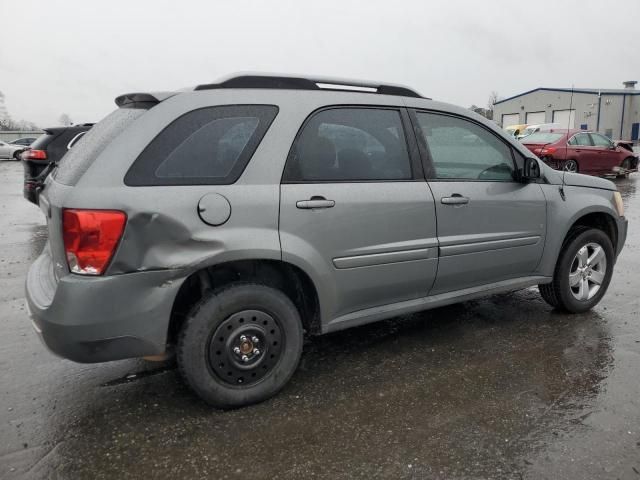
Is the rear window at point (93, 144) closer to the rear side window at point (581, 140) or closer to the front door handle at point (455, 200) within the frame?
the front door handle at point (455, 200)

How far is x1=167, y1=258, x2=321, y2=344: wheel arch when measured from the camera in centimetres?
274

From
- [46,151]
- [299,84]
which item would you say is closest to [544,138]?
[46,151]

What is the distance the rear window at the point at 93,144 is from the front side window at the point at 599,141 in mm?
16755

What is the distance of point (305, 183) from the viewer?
9.46 ft

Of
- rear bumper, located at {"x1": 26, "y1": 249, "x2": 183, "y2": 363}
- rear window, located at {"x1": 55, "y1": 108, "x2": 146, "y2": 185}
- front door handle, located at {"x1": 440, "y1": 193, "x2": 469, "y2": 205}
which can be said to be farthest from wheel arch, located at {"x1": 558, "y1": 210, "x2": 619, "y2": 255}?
rear window, located at {"x1": 55, "y1": 108, "x2": 146, "y2": 185}

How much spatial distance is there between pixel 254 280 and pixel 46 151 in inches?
250

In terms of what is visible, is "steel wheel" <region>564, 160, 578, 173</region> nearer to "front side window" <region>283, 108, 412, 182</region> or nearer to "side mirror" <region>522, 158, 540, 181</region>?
"side mirror" <region>522, 158, 540, 181</region>

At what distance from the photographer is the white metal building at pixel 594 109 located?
159 ft

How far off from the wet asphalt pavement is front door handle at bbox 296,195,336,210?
1113mm

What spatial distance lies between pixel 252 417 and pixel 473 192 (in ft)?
6.83

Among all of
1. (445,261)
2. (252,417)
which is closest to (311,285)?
(252,417)

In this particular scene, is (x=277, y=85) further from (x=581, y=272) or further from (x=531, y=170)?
(x=581, y=272)

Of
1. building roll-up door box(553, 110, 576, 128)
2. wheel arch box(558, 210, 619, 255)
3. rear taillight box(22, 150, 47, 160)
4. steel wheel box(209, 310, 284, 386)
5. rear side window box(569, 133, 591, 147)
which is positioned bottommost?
steel wheel box(209, 310, 284, 386)

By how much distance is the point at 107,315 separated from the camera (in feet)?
7.91
